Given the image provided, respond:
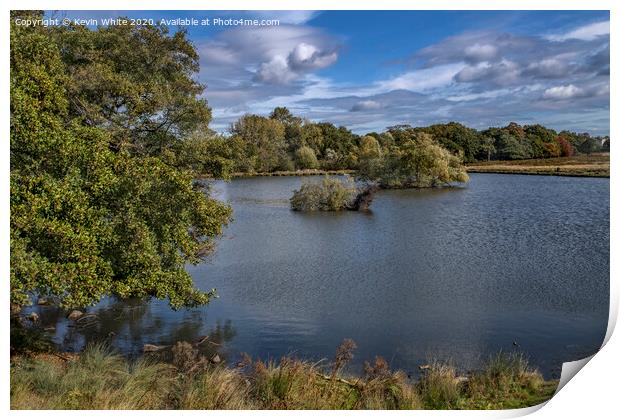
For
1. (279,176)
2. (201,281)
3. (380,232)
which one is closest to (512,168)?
(380,232)

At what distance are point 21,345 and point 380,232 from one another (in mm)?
12357

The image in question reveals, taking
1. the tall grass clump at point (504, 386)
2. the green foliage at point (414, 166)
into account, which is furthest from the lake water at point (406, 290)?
→ the green foliage at point (414, 166)

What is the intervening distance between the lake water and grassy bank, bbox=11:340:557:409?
140 cm

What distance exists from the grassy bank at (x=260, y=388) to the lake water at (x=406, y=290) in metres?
1.40

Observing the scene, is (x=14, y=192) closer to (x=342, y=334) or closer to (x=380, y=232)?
(x=342, y=334)

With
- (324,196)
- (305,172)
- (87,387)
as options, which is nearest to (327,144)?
(305,172)

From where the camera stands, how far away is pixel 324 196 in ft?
79.0

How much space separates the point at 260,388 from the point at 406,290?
5887 millimetres

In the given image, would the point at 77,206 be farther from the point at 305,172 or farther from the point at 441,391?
the point at 305,172

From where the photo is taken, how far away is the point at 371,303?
41.0 ft

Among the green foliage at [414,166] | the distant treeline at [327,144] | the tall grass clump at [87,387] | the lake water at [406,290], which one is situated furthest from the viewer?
the green foliage at [414,166]

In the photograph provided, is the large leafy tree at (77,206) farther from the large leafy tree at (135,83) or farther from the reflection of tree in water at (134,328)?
the reflection of tree in water at (134,328)

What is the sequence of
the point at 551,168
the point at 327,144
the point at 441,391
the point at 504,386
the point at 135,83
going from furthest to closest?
1. the point at 551,168
2. the point at 327,144
3. the point at 135,83
4. the point at 504,386
5. the point at 441,391

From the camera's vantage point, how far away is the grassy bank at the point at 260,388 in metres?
7.52
